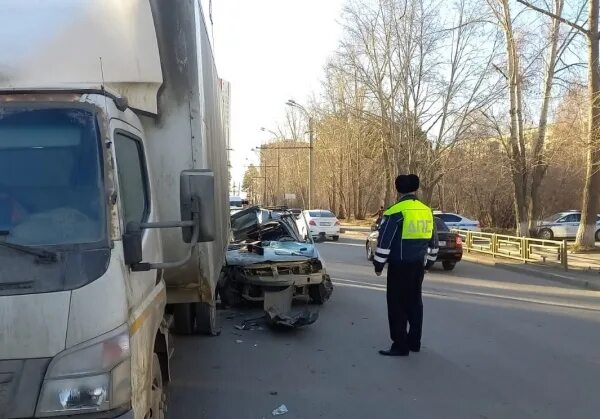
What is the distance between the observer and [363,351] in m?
7.34

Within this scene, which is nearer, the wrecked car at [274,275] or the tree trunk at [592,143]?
the wrecked car at [274,275]

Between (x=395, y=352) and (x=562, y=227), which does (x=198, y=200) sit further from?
(x=562, y=227)

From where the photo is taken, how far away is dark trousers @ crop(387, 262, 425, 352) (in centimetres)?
708

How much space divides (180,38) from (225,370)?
3.40m

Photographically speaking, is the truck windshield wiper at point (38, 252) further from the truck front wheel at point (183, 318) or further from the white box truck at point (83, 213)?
the truck front wheel at point (183, 318)

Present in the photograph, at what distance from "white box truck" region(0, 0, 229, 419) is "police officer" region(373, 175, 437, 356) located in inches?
128

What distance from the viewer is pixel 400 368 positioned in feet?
21.7

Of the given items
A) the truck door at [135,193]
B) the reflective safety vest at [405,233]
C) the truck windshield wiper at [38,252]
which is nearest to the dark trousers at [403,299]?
the reflective safety vest at [405,233]

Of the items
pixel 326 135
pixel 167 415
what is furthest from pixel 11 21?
pixel 326 135

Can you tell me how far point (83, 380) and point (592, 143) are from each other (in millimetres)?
18543

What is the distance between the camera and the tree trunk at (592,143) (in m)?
18.5

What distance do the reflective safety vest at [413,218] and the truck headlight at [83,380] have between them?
4.72 metres

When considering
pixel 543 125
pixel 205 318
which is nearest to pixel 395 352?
pixel 205 318

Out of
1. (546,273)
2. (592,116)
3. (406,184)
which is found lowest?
(546,273)
